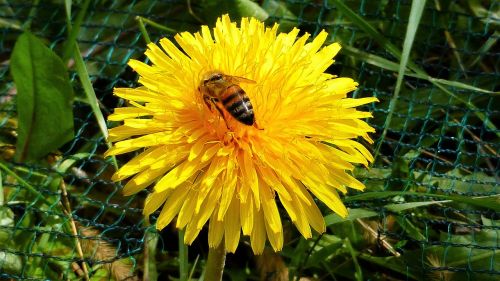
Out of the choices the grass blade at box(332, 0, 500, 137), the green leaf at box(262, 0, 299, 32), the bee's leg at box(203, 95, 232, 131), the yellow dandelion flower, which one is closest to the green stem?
the yellow dandelion flower

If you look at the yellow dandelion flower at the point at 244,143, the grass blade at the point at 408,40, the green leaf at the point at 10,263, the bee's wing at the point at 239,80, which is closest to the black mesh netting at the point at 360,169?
the green leaf at the point at 10,263

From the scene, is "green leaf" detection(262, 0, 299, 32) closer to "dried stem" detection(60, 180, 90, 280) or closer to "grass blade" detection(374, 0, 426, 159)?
"grass blade" detection(374, 0, 426, 159)

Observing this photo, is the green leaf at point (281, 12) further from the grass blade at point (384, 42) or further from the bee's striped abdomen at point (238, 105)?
the bee's striped abdomen at point (238, 105)

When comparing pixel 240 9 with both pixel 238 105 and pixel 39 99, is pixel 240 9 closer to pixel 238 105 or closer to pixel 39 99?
pixel 39 99

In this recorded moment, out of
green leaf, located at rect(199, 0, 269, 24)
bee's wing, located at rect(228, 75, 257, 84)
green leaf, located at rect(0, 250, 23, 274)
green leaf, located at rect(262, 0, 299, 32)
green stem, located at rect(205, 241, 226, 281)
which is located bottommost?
green stem, located at rect(205, 241, 226, 281)

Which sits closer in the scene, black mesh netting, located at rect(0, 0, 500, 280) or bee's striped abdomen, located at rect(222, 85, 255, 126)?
bee's striped abdomen, located at rect(222, 85, 255, 126)
